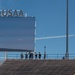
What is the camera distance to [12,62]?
157ft

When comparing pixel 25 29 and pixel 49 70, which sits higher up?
pixel 25 29

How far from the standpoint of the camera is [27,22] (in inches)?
2314

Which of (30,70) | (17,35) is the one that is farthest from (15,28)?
(30,70)

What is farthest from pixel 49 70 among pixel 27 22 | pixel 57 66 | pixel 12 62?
pixel 27 22

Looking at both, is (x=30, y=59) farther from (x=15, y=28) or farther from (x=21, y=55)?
(x=15, y=28)

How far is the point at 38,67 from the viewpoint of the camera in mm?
46625

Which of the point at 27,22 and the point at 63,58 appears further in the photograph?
the point at 27,22

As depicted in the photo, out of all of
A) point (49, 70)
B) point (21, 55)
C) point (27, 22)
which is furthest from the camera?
point (27, 22)

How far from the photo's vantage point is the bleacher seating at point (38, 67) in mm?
45781

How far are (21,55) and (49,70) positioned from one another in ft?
16.1

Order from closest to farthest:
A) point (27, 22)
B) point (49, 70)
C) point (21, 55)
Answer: point (49, 70) → point (21, 55) → point (27, 22)

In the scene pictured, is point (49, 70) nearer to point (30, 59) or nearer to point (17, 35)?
point (30, 59)

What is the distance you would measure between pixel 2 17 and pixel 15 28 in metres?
2.36

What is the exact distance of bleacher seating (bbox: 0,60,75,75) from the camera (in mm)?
45781
